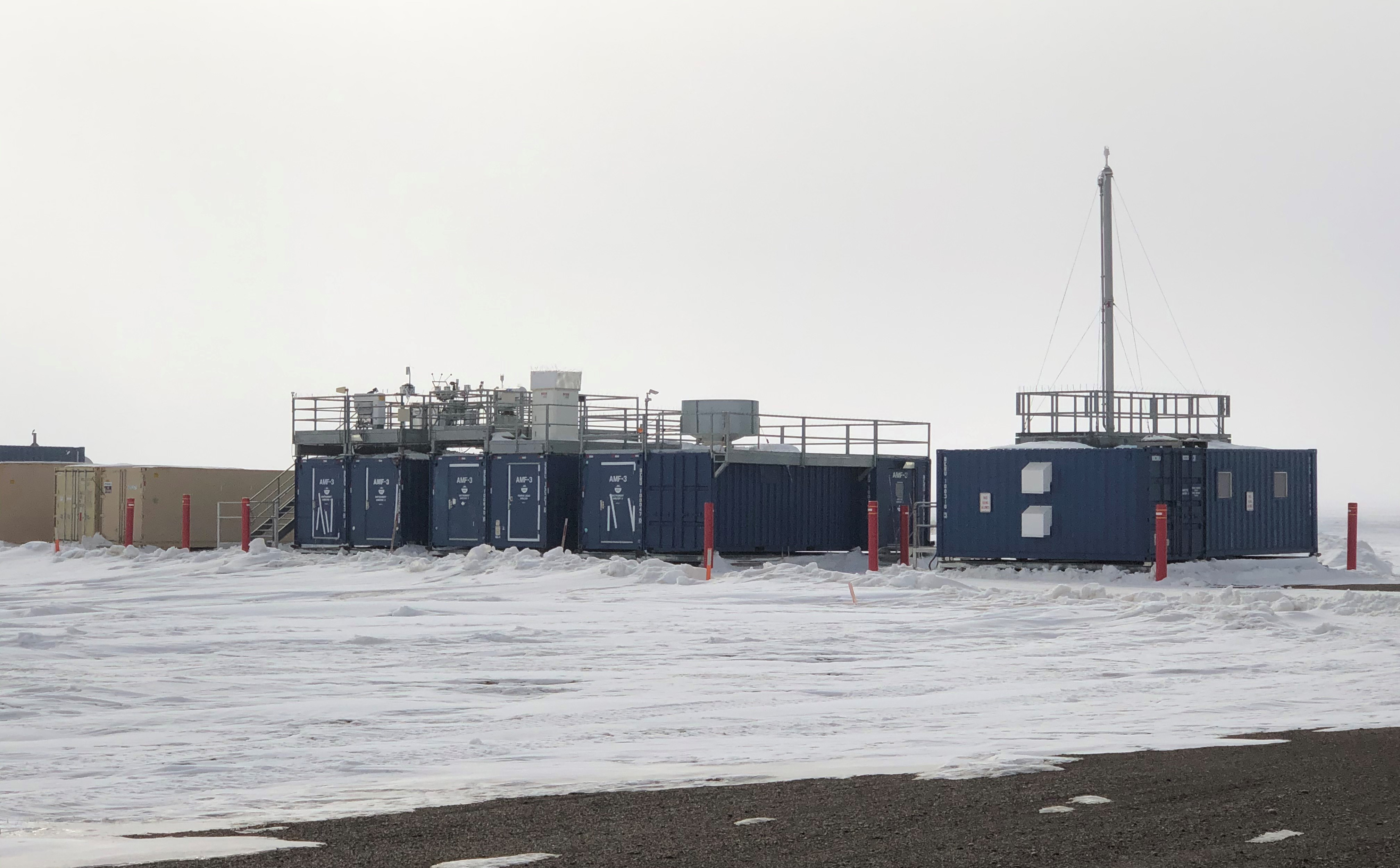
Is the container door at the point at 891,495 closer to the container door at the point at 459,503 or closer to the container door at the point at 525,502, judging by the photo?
the container door at the point at 525,502

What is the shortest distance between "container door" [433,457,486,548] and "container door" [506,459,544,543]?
2.27 ft

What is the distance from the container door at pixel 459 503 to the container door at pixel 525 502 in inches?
27.2

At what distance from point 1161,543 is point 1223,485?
400 cm

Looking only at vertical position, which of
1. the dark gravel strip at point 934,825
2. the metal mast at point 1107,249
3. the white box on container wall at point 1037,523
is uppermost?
the metal mast at point 1107,249

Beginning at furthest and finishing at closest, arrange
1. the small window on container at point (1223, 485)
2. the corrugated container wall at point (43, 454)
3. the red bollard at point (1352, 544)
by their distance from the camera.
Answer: the corrugated container wall at point (43, 454)
the red bollard at point (1352, 544)
the small window on container at point (1223, 485)

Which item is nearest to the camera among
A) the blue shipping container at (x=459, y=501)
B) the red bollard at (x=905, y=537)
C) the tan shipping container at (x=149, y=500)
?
the red bollard at (x=905, y=537)

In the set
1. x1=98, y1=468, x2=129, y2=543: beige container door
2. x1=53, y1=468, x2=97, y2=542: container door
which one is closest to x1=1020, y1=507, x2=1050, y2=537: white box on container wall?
x1=98, y1=468, x2=129, y2=543: beige container door

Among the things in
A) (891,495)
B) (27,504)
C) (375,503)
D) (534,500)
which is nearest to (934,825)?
(534,500)

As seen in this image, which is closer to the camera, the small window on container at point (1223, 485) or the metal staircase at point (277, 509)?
the small window on container at point (1223, 485)

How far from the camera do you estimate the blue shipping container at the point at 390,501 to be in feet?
121

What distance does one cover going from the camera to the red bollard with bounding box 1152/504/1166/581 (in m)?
25.8

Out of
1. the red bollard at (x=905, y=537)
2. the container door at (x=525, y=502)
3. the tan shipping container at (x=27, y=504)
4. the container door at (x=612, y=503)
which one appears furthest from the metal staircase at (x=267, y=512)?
the red bollard at (x=905, y=537)

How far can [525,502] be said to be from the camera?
3431 cm

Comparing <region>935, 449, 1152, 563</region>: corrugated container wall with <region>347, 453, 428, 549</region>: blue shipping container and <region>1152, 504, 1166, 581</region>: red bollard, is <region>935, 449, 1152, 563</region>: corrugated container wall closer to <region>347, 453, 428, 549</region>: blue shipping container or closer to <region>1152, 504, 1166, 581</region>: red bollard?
<region>1152, 504, 1166, 581</region>: red bollard
